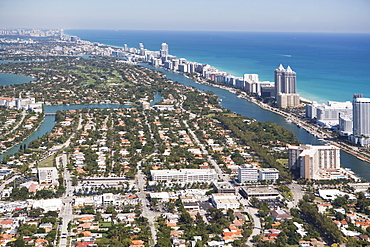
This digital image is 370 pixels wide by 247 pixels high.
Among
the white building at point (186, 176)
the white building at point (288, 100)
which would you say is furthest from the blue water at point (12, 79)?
the white building at point (186, 176)

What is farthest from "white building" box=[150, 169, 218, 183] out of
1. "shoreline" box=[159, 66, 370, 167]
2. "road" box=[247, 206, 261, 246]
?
"shoreline" box=[159, 66, 370, 167]

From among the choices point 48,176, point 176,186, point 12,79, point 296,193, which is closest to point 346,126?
point 296,193

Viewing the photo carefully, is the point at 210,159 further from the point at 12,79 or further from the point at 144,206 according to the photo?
the point at 12,79

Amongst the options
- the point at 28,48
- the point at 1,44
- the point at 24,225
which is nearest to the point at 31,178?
the point at 24,225

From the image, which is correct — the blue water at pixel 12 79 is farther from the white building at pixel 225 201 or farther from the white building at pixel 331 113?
the white building at pixel 225 201

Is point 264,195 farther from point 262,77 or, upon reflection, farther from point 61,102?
point 262,77

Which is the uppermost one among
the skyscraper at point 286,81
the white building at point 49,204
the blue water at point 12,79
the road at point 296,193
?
the blue water at point 12,79
